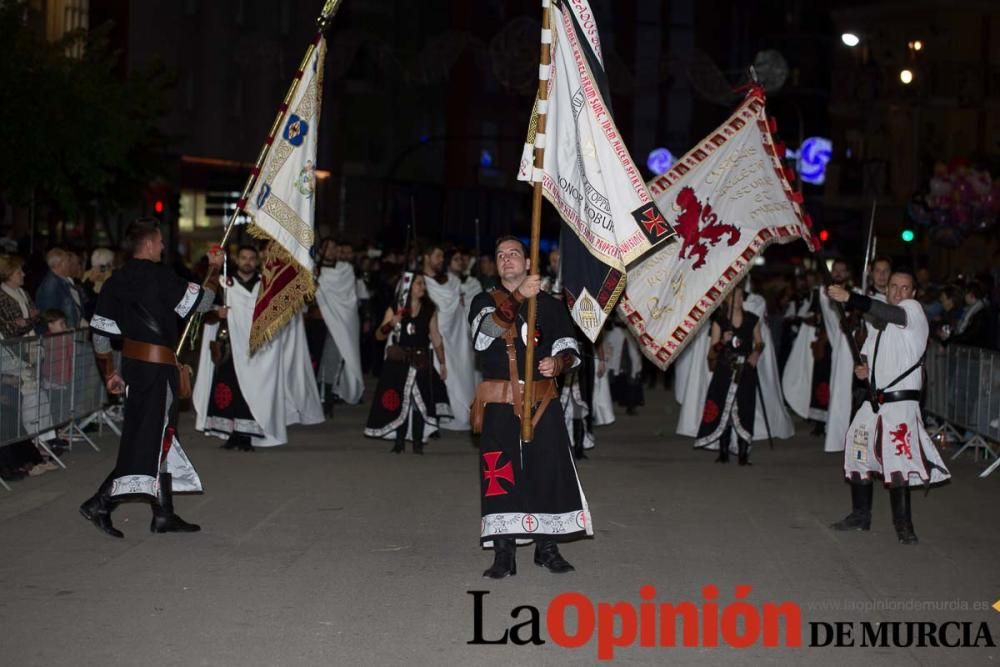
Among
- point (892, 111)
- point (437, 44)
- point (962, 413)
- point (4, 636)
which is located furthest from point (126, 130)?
point (892, 111)

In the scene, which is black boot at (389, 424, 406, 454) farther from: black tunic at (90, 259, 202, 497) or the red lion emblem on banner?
black tunic at (90, 259, 202, 497)

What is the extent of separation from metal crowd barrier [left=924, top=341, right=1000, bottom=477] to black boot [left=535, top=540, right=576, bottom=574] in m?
6.17

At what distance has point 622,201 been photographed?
30.0ft

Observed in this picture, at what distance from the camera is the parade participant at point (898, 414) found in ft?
33.6

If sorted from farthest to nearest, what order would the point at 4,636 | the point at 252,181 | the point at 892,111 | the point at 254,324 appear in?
the point at 892,111 → the point at 254,324 → the point at 252,181 → the point at 4,636

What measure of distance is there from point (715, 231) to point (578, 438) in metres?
2.67

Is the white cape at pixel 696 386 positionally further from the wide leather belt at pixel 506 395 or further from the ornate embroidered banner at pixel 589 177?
the wide leather belt at pixel 506 395

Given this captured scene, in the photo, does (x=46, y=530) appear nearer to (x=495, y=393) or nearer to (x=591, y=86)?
(x=495, y=393)

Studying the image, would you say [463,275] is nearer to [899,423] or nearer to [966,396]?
[966,396]

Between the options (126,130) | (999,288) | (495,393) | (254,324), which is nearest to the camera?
(495,393)

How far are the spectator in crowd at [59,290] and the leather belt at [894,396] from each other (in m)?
8.43

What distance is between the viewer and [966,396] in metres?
15.6

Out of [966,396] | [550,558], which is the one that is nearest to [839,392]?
[966,396]

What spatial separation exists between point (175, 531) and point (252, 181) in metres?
2.82
